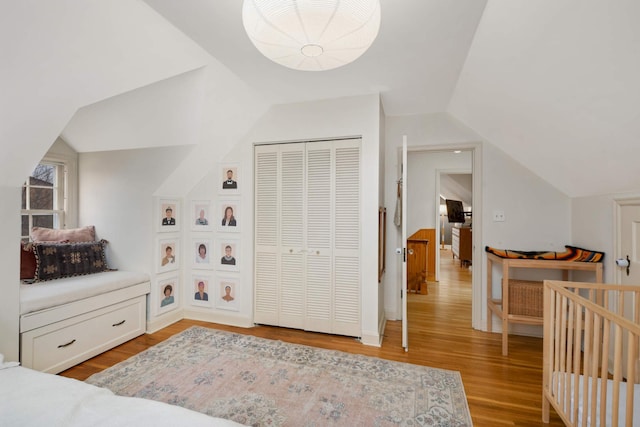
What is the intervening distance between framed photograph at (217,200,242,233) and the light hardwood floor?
3.49ft

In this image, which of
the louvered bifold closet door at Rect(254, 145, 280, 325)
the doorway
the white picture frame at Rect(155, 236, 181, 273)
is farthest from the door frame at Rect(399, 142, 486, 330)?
the white picture frame at Rect(155, 236, 181, 273)

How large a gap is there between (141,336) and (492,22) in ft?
12.5

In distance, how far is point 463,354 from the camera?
8.26ft

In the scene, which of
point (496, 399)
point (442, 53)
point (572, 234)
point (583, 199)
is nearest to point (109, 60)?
point (442, 53)

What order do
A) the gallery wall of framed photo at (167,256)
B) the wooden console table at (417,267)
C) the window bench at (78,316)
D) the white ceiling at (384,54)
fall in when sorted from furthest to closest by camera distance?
the wooden console table at (417,267) → the gallery wall of framed photo at (167,256) → the window bench at (78,316) → the white ceiling at (384,54)

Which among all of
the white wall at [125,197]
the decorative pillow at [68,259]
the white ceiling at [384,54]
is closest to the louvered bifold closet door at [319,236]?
the white ceiling at [384,54]

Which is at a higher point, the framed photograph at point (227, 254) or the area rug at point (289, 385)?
the framed photograph at point (227, 254)

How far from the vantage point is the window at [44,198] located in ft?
9.57

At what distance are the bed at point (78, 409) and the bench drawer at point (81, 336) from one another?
1.16 m

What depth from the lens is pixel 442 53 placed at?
2.07m

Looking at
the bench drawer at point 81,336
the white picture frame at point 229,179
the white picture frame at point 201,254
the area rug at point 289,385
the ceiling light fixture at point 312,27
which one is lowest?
the area rug at point 289,385

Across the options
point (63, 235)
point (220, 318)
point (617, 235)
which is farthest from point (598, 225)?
point (63, 235)

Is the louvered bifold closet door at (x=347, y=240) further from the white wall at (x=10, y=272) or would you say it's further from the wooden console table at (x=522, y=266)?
the white wall at (x=10, y=272)

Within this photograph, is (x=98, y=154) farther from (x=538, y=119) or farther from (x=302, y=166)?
(x=538, y=119)
